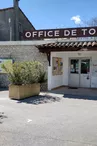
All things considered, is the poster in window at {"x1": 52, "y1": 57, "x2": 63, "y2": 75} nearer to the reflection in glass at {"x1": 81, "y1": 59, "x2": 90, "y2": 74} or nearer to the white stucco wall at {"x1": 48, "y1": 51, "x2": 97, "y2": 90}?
the white stucco wall at {"x1": 48, "y1": 51, "x2": 97, "y2": 90}

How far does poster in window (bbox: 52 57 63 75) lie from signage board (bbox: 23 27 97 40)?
6.23 feet

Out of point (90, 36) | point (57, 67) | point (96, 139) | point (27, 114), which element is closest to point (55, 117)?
point (27, 114)

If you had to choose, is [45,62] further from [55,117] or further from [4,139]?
[4,139]

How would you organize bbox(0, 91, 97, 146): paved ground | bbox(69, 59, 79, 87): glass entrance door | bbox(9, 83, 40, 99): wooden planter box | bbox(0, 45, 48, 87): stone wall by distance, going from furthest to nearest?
bbox(69, 59, 79, 87): glass entrance door < bbox(0, 45, 48, 87): stone wall < bbox(9, 83, 40, 99): wooden planter box < bbox(0, 91, 97, 146): paved ground

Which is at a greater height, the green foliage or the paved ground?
the green foliage

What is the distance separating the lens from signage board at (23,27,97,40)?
15648 mm

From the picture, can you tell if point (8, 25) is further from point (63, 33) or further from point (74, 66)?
point (74, 66)

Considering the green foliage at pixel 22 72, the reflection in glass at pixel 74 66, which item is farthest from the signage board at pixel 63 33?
the green foliage at pixel 22 72

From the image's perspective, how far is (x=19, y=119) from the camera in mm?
7254

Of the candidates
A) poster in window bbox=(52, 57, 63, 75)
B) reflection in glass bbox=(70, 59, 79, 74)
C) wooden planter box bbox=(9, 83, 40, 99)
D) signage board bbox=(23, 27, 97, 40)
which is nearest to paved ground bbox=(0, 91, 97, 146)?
wooden planter box bbox=(9, 83, 40, 99)

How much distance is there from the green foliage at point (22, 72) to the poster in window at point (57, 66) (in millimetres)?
2737

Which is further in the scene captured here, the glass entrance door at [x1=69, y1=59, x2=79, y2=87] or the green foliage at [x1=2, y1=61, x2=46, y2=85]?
the glass entrance door at [x1=69, y1=59, x2=79, y2=87]

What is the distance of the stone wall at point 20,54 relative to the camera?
48.3 feet

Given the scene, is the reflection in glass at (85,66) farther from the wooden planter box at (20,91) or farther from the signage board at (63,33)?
the wooden planter box at (20,91)
